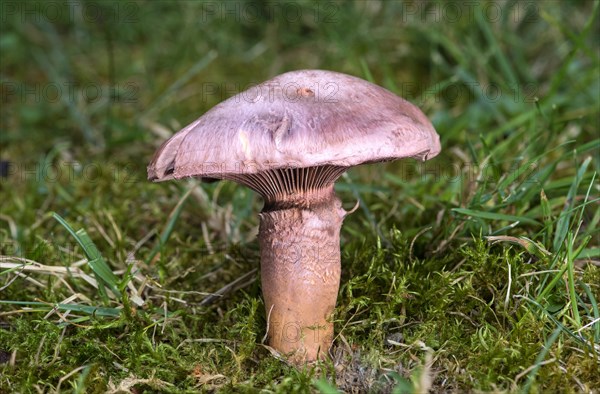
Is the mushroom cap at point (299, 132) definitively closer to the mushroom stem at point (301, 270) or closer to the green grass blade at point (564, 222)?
the mushroom stem at point (301, 270)

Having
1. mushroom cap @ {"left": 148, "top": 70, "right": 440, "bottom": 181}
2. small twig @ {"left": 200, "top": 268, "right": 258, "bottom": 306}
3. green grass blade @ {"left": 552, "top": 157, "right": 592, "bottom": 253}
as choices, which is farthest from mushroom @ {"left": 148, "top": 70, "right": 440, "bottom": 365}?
green grass blade @ {"left": 552, "top": 157, "right": 592, "bottom": 253}

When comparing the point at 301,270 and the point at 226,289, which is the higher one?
the point at 301,270

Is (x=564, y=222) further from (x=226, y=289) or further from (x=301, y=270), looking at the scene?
(x=226, y=289)

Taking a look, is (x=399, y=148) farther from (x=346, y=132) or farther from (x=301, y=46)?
(x=301, y=46)

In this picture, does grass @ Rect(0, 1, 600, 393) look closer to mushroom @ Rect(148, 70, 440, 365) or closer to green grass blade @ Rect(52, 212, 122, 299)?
green grass blade @ Rect(52, 212, 122, 299)

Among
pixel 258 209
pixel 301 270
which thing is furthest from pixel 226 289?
pixel 258 209

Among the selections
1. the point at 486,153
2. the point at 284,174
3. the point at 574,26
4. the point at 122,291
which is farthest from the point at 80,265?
the point at 574,26
